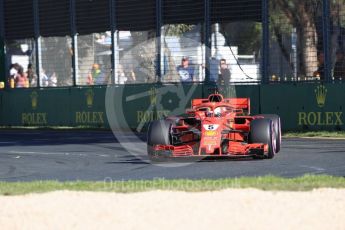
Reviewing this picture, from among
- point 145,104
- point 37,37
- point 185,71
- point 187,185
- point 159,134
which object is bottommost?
point 187,185

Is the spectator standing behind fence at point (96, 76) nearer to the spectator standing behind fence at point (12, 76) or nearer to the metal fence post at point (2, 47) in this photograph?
the spectator standing behind fence at point (12, 76)

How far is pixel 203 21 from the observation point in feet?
77.8

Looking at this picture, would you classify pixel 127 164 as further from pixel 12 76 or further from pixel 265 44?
pixel 12 76

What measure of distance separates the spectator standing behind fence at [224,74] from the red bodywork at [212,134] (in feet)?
24.7

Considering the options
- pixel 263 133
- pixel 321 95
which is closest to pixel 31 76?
pixel 321 95

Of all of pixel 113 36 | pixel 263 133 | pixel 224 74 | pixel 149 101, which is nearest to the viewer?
pixel 263 133

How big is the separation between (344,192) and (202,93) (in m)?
13.7

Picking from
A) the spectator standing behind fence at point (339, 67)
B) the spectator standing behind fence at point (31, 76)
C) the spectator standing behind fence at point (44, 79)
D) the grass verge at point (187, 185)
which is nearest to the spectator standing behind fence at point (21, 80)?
the spectator standing behind fence at point (31, 76)

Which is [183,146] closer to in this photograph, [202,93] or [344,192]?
[344,192]

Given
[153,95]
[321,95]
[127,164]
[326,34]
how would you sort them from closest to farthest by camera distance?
[127,164], [321,95], [326,34], [153,95]

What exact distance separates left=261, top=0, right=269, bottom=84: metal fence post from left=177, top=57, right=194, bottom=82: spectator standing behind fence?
232 cm

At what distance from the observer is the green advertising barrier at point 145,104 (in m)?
20.6

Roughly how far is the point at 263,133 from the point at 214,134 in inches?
33.4

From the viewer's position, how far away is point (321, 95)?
813 inches
